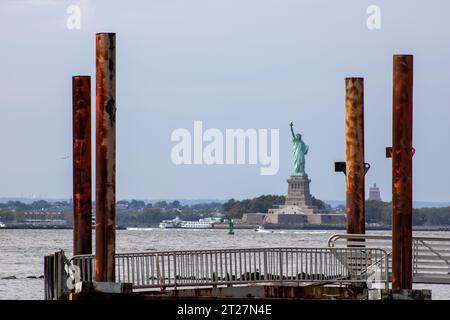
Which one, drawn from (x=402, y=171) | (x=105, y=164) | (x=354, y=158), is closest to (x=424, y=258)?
(x=354, y=158)

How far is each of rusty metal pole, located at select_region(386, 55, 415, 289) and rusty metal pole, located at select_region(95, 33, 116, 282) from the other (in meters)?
5.38

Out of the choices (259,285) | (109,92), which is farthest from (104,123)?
(259,285)

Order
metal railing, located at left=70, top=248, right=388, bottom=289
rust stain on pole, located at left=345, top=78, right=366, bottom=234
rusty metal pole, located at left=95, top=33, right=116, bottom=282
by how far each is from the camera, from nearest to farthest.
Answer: rusty metal pole, located at left=95, top=33, right=116, bottom=282 → metal railing, located at left=70, top=248, right=388, bottom=289 → rust stain on pole, located at left=345, top=78, right=366, bottom=234

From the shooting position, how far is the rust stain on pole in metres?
33.8

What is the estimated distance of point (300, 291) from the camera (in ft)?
99.0

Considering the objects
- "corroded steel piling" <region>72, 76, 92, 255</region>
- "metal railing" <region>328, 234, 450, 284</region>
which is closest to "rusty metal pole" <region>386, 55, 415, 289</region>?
"metal railing" <region>328, 234, 450, 284</region>

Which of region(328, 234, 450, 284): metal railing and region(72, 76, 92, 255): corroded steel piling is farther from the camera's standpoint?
region(328, 234, 450, 284): metal railing

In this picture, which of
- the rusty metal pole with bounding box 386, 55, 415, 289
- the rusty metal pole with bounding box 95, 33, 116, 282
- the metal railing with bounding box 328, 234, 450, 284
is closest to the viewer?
the rusty metal pole with bounding box 386, 55, 415, 289

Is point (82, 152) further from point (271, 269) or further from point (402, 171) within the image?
point (402, 171)

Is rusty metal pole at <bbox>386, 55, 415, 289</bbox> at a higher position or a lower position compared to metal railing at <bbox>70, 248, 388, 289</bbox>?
higher

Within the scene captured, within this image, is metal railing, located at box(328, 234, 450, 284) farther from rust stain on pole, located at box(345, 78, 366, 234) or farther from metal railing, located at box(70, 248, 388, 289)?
rust stain on pole, located at box(345, 78, 366, 234)

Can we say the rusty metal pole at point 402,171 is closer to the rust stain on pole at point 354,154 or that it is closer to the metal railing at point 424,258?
the metal railing at point 424,258
